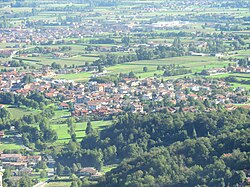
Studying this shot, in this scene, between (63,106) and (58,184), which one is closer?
(58,184)

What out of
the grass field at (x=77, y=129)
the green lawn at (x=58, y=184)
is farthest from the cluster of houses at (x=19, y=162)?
the grass field at (x=77, y=129)

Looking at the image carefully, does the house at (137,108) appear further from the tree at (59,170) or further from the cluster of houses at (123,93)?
the tree at (59,170)

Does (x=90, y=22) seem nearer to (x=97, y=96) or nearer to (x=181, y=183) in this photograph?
(x=97, y=96)

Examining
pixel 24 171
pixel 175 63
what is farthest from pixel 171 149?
pixel 175 63

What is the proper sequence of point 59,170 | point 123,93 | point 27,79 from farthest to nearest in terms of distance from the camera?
point 27,79 < point 123,93 < point 59,170

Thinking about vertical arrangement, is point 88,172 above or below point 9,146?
above

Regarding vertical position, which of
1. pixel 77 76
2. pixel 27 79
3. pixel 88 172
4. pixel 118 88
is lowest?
pixel 77 76

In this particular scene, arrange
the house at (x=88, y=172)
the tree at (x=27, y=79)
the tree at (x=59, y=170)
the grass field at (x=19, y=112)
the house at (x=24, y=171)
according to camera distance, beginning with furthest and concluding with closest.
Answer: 1. the tree at (x=27, y=79)
2. the grass field at (x=19, y=112)
3. the house at (x=24, y=171)
4. the tree at (x=59, y=170)
5. the house at (x=88, y=172)

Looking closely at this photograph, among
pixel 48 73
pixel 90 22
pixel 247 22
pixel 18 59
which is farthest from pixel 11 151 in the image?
pixel 90 22

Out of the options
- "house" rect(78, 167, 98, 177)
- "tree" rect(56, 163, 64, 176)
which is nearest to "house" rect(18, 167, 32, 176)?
"tree" rect(56, 163, 64, 176)

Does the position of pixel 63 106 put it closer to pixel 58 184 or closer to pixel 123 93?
pixel 123 93

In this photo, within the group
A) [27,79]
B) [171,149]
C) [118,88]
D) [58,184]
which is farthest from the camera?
[27,79]

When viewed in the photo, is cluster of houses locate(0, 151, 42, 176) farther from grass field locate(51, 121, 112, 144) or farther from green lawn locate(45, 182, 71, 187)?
grass field locate(51, 121, 112, 144)
